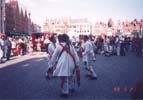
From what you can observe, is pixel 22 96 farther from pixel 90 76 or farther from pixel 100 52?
pixel 100 52

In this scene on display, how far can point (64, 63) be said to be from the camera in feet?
29.0

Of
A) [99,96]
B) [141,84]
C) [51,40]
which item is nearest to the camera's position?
[141,84]

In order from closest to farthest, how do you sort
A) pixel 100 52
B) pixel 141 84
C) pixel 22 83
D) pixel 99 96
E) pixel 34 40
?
pixel 141 84 → pixel 99 96 → pixel 22 83 → pixel 100 52 → pixel 34 40

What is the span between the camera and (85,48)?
12.8 meters

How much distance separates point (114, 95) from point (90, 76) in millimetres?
4476

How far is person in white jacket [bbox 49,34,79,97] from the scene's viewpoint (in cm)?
877

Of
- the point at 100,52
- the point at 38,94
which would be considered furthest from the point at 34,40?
the point at 38,94

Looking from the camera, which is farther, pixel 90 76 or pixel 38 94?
pixel 90 76

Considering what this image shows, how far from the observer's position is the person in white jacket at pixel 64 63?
28.8 feet

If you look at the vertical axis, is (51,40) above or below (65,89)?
above

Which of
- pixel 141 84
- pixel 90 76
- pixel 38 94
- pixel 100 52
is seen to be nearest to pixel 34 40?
pixel 100 52

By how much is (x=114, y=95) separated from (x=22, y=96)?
2238mm

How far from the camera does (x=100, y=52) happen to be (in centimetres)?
Answer: 3381

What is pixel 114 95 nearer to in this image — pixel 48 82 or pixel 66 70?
pixel 66 70
